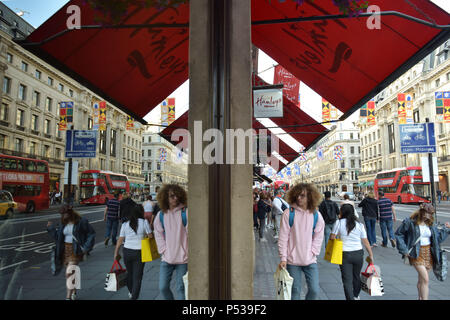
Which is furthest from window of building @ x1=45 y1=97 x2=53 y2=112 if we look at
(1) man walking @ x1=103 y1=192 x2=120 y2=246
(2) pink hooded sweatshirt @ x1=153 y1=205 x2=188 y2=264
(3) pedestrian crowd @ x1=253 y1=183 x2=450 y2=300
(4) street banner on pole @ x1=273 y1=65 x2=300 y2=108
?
(4) street banner on pole @ x1=273 y1=65 x2=300 y2=108

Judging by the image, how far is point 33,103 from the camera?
423 centimetres

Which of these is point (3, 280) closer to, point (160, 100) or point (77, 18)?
point (160, 100)

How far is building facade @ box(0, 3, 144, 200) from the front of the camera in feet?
10.6

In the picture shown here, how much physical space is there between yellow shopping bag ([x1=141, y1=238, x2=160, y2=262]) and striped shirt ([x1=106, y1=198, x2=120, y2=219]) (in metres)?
5.18

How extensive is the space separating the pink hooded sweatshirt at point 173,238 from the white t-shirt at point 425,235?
3.29 metres

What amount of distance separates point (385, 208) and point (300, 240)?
23.2 ft

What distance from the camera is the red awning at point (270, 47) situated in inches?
125

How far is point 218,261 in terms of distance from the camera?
2.53 metres

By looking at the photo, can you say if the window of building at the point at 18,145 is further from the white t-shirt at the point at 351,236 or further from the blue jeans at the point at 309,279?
the white t-shirt at the point at 351,236

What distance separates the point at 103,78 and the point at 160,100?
1519 millimetres

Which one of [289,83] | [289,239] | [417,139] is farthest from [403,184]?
[289,239]

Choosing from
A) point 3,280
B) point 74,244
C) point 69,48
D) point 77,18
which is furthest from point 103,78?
point 3,280

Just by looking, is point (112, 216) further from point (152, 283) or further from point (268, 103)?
point (268, 103)

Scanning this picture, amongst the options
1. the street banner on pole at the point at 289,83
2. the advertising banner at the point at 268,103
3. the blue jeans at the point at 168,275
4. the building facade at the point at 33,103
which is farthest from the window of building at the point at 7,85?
the street banner on pole at the point at 289,83
